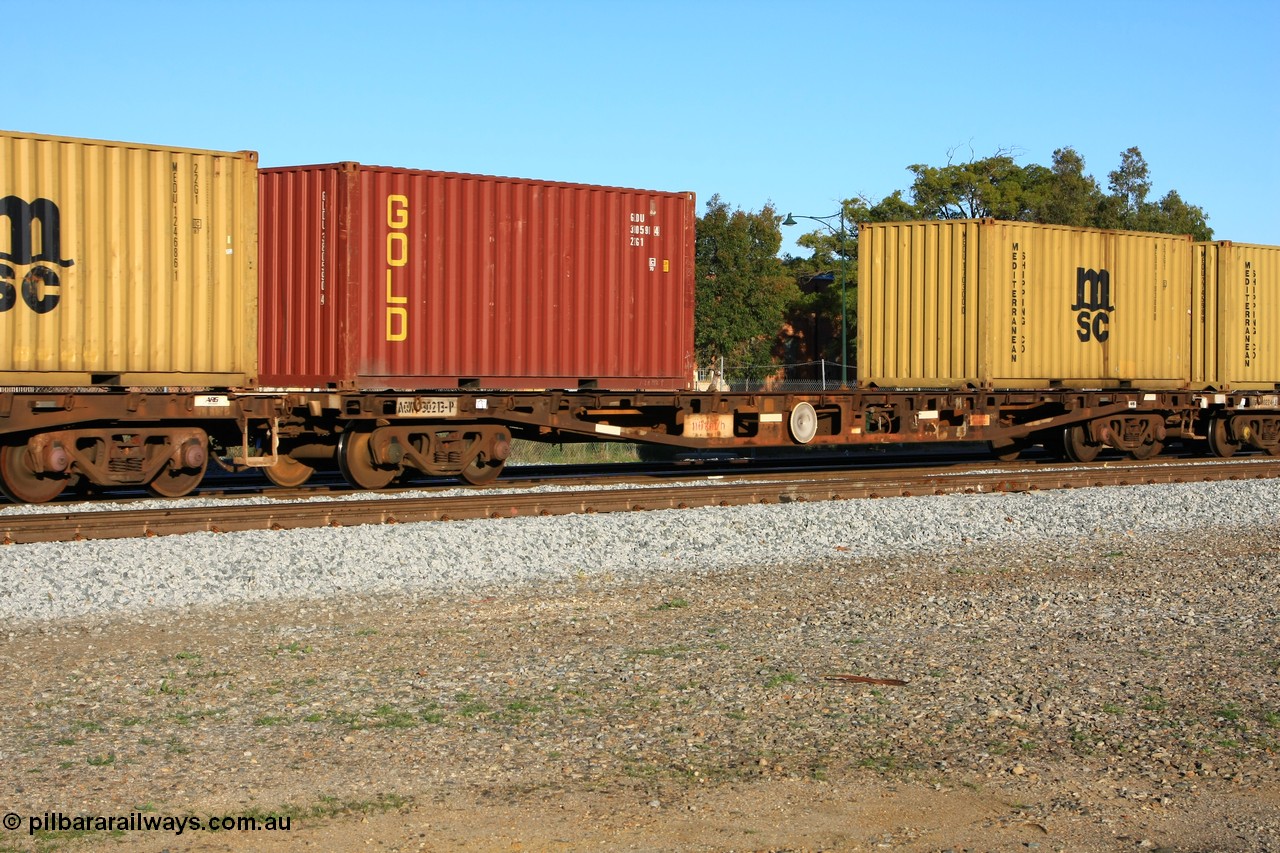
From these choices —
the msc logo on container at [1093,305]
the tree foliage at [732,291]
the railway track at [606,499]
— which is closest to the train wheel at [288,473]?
the railway track at [606,499]

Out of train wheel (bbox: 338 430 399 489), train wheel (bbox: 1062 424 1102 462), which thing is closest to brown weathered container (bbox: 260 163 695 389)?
train wheel (bbox: 338 430 399 489)

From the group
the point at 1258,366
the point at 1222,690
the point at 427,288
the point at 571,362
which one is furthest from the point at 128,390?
the point at 1258,366

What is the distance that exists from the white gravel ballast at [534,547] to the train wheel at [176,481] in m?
3.09

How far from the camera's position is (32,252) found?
13469mm

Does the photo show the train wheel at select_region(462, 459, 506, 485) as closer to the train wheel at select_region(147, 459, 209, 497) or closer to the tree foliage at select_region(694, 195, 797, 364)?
the train wheel at select_region(147, 459, 209, 497)

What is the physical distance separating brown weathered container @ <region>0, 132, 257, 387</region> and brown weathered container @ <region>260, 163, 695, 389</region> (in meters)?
1.17

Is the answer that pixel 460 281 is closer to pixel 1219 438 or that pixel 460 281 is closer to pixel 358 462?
pixel 358 462

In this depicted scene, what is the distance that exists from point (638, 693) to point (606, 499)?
7.95 metres

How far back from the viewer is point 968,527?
13.8 metres

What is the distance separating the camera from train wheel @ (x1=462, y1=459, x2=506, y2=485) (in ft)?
55.4

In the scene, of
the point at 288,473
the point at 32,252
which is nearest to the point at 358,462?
the point at 288,473

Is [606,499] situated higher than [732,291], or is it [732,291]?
[732,291]
